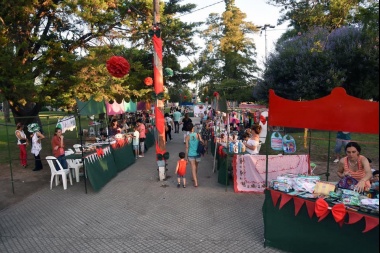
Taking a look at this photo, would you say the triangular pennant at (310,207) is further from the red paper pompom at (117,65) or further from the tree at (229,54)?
the tree at (229,54)

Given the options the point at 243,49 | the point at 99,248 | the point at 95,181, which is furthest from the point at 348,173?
the point at 243,49

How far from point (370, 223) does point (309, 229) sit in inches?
36.3

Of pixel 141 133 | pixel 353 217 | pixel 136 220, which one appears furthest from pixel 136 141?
pixel 353 217

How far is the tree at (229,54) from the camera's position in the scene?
3391 centimetres

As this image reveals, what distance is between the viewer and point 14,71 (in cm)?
1112

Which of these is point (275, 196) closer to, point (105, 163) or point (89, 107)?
point (105, 163)

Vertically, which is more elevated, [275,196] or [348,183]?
[348,183]

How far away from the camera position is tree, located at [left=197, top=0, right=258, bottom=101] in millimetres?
33906

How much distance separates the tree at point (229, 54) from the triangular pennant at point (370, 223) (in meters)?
29.8

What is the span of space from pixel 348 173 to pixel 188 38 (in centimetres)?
1624

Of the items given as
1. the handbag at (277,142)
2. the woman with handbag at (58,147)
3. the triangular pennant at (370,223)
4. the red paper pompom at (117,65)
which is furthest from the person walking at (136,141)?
the triangular pennant at (370,223)

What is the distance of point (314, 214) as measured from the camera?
420 cm

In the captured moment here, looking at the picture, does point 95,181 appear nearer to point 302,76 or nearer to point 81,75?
point 81,75

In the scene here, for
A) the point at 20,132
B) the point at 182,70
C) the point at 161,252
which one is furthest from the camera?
the point at 182,70
